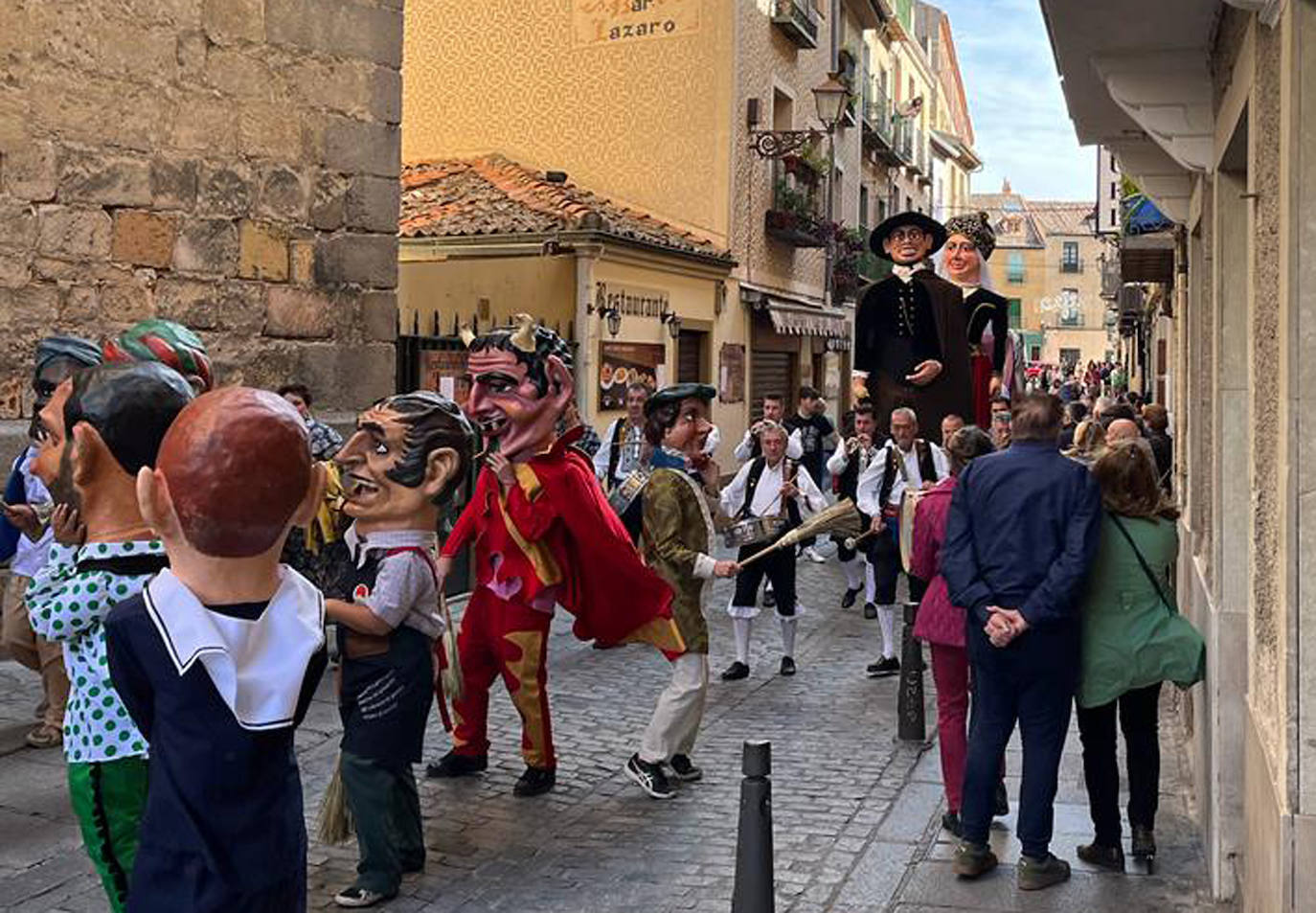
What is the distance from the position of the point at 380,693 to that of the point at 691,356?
15.7 m

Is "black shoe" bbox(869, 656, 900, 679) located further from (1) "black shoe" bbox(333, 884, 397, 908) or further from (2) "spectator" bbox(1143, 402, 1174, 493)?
(1) "black shoe" bbox(333, 884, 397, 908)

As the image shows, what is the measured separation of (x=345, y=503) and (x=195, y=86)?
4.52 m

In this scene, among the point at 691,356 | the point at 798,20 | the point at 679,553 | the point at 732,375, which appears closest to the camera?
the point at 679,553

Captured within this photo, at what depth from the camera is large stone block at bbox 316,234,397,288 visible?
935 cm

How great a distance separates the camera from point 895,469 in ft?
31.3

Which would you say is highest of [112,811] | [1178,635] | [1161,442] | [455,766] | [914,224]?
[914,224]

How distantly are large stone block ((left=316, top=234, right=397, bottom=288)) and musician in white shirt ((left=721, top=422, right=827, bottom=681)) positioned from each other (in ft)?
8.90

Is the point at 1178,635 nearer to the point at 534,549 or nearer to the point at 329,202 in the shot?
the point at 534,549

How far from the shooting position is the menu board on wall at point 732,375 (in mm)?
20969

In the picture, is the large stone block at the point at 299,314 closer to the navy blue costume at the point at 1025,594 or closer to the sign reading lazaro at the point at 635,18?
the navy blue costume at the point at 1025,594

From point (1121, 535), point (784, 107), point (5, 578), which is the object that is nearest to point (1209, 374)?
point (1121, 535)

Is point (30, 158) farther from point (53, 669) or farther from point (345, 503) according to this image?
point (345, 503)

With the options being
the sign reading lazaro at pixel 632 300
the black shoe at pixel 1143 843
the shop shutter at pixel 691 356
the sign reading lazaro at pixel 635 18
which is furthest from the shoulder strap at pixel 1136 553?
the sign reading lazaro at pixel 635 18

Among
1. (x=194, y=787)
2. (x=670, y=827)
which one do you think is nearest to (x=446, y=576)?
(x=670, y=827)
